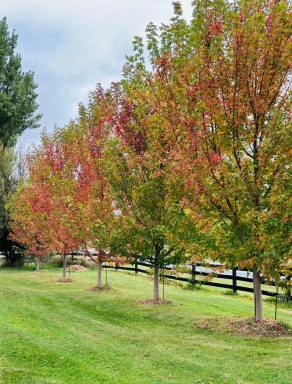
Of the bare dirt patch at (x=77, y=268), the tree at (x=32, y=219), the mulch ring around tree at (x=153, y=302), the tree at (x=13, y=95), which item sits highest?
the tree at (x=13, y=95)

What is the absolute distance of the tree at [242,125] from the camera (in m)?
9.69

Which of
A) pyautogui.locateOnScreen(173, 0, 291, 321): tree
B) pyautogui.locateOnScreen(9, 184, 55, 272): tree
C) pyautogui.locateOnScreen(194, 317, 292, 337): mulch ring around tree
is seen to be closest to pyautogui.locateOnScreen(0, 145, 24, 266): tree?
pyautogui.locateOnScreen(9, 184, 55, 272): tree

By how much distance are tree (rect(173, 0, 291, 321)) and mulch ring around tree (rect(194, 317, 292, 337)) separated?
127 cm

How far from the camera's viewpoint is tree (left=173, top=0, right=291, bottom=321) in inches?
381

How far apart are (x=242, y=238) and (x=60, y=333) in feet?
14.5

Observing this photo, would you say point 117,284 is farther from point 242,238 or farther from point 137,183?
point 242,238

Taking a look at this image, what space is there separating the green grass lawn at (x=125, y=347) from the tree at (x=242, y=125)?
1971 mm

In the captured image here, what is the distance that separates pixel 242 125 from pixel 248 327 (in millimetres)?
4566

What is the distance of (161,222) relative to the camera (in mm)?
13523

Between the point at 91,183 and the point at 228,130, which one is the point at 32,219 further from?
the point at 228,130

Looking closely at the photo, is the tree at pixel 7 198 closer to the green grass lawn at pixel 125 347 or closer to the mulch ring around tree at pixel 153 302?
the green grass lawn at pixel 125 347

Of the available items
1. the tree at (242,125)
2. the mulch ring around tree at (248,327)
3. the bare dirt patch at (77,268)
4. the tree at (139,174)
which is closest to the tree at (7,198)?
the bare dirt patch at (77,268)

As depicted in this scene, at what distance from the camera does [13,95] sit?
37.5m

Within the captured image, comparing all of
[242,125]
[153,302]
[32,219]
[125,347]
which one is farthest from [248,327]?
[32,219]
